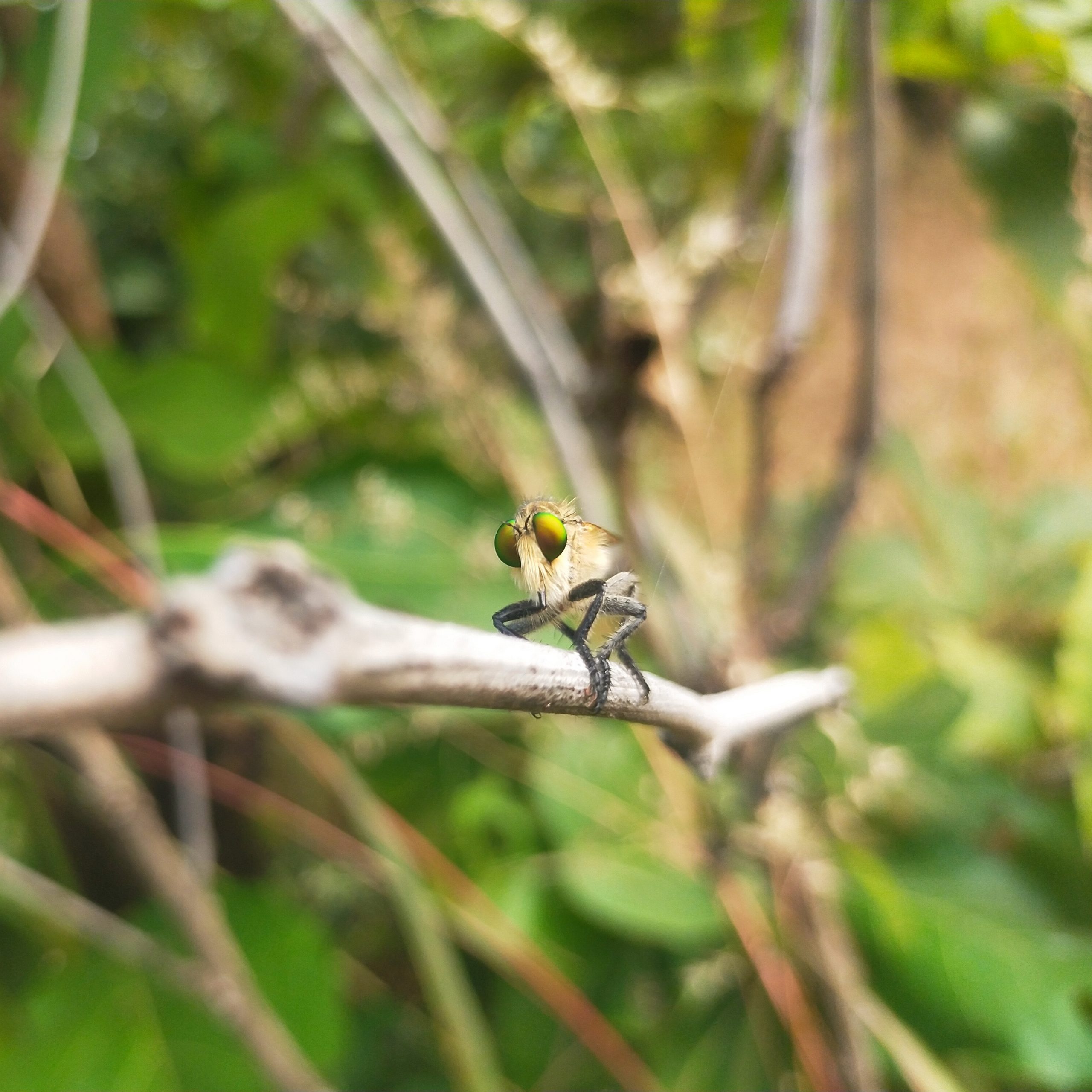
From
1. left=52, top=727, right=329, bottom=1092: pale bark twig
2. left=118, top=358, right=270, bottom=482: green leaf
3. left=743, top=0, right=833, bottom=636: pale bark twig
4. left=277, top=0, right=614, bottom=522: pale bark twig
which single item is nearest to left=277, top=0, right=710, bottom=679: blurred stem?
left=277, top=0, right=614, bottom=522: pale bark twig

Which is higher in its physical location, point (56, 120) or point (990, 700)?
point (56, 120)

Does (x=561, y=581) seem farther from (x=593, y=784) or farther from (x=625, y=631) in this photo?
(x=593, y=784)

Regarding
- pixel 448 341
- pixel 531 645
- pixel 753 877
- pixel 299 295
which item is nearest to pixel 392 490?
pixel 448 341

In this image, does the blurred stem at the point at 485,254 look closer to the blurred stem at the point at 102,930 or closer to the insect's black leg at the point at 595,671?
the insect's black leg at the point at 595,671

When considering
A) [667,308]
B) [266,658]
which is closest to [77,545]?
[667,308]

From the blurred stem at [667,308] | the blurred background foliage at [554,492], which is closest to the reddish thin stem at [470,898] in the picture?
the blurred background foliage at [554,492]

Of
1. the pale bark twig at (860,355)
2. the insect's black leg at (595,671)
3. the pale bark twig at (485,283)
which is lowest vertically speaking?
the insect's black leg at (595,671)

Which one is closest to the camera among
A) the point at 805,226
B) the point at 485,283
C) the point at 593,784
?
the point at 805,226
